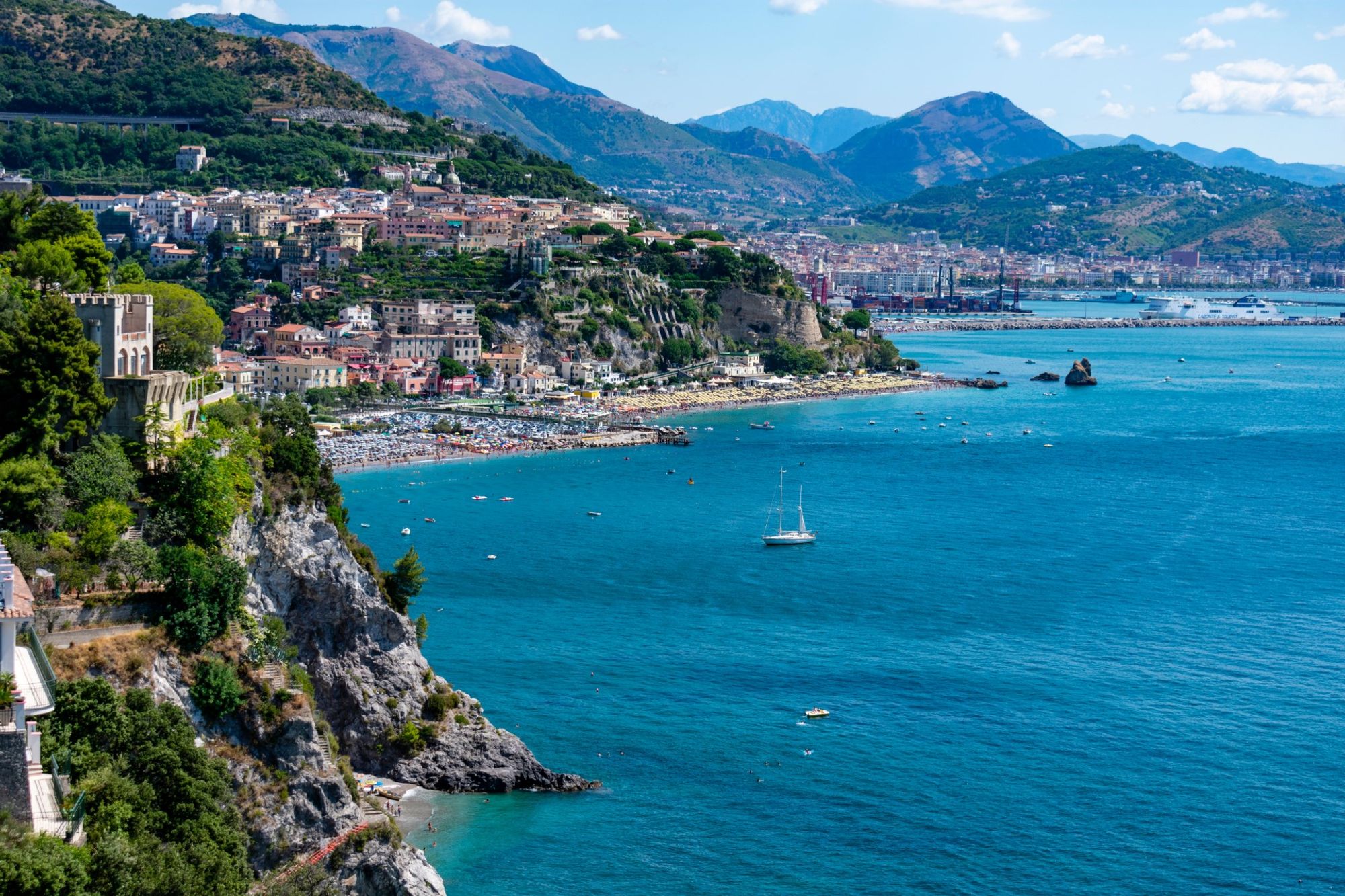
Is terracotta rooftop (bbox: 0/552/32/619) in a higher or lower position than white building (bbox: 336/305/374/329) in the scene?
lower

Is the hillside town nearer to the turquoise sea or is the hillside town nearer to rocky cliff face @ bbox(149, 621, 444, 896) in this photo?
the turquoise sea

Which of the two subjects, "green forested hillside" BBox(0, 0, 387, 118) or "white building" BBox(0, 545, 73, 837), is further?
"green forested hillside" BBox(0, 0, 387, 118)

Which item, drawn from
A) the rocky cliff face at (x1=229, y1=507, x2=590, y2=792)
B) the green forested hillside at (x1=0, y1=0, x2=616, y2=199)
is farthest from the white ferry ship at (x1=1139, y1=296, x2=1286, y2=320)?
the rocky cliff face at (x1=229, y1=507, x2=590, y2=792)

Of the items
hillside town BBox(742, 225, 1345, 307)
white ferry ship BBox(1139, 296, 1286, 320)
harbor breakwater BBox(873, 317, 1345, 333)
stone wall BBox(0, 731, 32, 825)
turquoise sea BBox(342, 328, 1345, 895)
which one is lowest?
turquoise sea BBox(342, 328, 1345, 895)

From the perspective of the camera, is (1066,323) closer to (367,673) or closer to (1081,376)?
(1081,376)

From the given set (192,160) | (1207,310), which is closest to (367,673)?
(192,160)

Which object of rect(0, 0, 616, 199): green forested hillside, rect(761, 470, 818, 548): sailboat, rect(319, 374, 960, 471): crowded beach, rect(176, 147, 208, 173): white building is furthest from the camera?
rect(176, 147, 208, 173): white building

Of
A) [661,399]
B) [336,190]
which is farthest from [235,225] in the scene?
[661,399]
